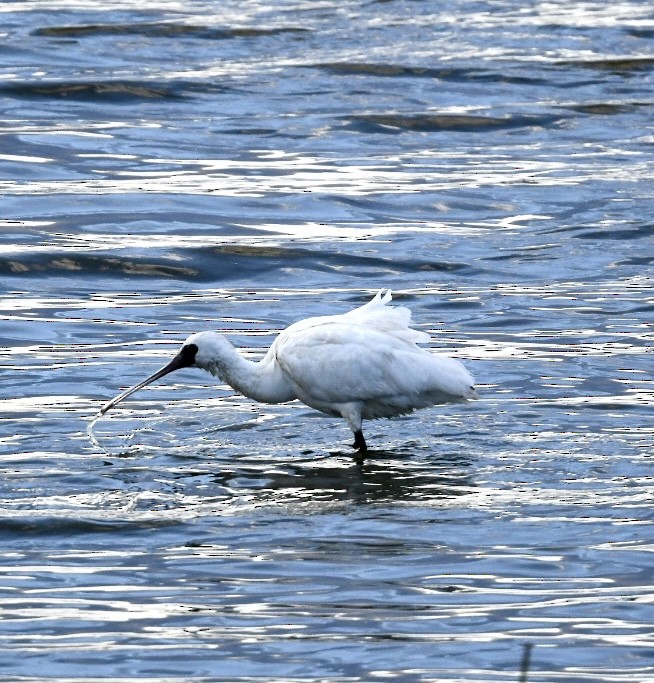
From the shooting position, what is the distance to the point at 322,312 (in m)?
14.5

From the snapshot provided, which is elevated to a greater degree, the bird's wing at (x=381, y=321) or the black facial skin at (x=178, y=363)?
the bird's wing at (x=381, y=321)

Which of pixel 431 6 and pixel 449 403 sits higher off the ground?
pixel 431 6

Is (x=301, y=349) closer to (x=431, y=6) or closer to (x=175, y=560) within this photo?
(x=175, y=560)

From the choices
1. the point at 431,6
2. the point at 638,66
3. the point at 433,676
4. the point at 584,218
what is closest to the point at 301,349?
the point at 433,676

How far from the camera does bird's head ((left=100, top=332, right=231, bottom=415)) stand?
36.6ft

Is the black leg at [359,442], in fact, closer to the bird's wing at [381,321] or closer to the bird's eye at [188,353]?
the bird's wing at [381,321]

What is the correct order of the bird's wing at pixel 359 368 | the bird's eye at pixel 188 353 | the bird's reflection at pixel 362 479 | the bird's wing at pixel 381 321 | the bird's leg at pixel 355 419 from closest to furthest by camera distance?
the bird's reflection at pixel 362 479 → the bird's wing at pixel 359 368 → the bird's leg at pixel 355 419 → the bird's wing at pixel 381 321 → the bird's eye at pixel 188 353

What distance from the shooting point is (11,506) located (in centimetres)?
968

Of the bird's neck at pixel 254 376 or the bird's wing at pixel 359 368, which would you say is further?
the bird's neck at pixel 254 376

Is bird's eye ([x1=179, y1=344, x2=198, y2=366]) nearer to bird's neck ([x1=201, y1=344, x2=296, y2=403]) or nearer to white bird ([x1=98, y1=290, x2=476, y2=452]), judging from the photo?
white bird ([x1=98, y1=290, x2=476, y2=452])

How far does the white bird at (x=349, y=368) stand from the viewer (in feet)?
35.4

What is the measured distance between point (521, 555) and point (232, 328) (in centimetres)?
545

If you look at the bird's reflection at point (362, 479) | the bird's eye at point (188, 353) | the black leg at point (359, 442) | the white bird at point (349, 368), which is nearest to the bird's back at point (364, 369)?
the white bird at point (349, 368)

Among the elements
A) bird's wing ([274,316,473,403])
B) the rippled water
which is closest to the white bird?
bird's wing ([274,316,473,403])
